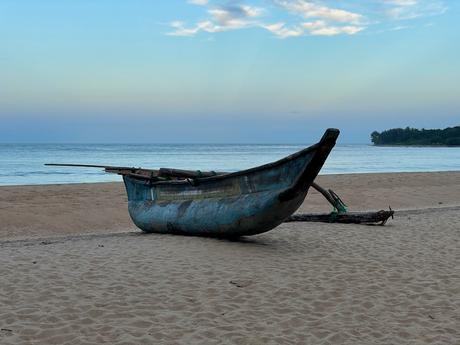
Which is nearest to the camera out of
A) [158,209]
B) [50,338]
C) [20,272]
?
[50,338]

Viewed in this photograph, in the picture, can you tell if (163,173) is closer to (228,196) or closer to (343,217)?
(228,196)

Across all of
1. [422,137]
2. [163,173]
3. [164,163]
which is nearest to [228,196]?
[163,173]

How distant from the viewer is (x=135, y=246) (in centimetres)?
814

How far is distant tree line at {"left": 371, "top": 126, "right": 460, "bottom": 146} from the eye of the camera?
126 metres

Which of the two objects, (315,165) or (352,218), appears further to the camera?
(352,218)

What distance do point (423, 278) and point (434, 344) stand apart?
7.19ft

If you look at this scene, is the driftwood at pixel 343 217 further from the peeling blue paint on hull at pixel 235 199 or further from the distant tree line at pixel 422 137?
the distant tree line at pixel 422 137

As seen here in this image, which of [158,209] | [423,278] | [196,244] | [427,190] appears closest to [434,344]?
[423,278]

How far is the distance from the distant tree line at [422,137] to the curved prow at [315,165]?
128 m

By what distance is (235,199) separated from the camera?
323 inches

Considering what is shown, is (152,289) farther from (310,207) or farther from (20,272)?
(310,207)

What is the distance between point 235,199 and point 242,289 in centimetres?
279

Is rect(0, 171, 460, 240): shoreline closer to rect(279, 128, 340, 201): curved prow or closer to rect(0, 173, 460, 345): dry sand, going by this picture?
rect(0, 173, 460, 345): dry sand

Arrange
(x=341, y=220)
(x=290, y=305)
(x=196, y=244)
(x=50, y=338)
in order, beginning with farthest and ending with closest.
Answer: (x=341, y=220) → (x=196, y=244) → (x=290, y=305) → (x=50, y=338)
